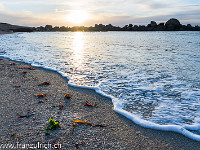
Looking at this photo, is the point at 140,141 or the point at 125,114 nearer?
the point at 140,141

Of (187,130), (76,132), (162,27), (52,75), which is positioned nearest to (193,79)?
(187,130)

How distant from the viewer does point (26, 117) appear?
3730mm

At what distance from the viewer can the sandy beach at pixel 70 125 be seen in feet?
9.75

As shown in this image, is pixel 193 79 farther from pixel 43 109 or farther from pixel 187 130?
pixel 43 109

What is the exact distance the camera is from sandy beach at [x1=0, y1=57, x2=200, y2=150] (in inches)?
117

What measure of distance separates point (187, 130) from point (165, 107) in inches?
43.4

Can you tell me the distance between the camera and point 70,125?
3498mm

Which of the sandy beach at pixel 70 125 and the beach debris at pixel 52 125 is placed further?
the beach debris at pixel 52 125

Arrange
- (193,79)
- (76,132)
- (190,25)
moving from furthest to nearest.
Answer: (190,25) < (193,79) < (76,132)

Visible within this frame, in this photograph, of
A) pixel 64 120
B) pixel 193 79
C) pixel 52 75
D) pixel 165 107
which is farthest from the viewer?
pixel 52 75

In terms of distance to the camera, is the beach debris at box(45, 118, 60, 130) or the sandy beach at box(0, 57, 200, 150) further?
the beach debris at box(45, 118, 60, 130)

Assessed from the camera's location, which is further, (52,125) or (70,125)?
(70,125)

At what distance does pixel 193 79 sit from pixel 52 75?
639 cm

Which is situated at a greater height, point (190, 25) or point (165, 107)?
point (190, 25)
